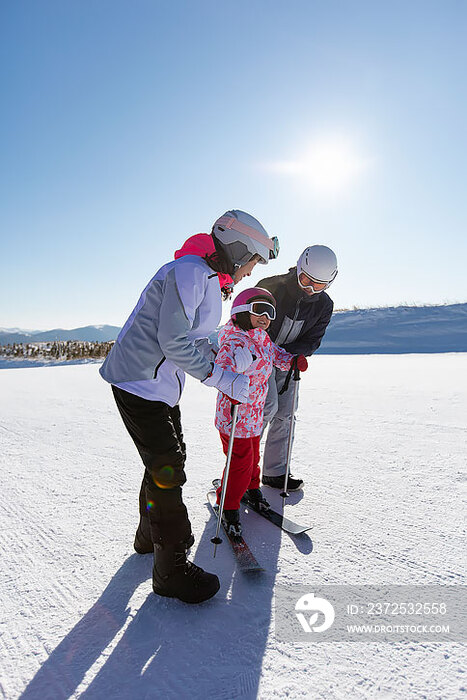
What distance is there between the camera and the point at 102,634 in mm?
1615

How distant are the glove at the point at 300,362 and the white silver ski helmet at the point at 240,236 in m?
1.10

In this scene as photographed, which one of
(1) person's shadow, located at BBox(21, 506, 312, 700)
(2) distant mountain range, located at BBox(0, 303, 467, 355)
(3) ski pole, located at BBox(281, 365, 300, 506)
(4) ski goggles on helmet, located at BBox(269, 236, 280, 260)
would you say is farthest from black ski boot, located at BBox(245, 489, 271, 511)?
(2) distant mountain range, located at BBox(0, 303, 467, 355)

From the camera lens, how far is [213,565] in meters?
2.12

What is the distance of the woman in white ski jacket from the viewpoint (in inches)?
70.8

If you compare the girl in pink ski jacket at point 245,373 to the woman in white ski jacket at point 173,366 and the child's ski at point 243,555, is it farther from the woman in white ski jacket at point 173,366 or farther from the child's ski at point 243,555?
the woman in white ski jacket at point 173,366

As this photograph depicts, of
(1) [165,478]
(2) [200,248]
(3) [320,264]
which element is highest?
(3) [320,264]

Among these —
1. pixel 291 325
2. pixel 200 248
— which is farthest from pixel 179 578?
pixel 291 325

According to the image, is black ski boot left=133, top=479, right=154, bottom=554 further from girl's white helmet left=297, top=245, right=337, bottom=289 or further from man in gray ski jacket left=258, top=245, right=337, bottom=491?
girl's white helmet left=297, top=245, right=337, bottom=289

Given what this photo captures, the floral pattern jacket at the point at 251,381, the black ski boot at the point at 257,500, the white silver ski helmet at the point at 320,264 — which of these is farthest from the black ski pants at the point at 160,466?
the white silver ski helmet at the point at 320,264

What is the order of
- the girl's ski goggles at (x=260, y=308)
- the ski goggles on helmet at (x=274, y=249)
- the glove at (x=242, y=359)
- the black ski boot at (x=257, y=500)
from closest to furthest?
1. the ski goggles on helmet at (x=274, y=249)
2. the glove at (x=242, y=359)
3. the girl's ski goggles at (x=260, y=308)
4. the black ski boot at (x=257, y=500)

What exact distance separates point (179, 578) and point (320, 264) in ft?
6.98

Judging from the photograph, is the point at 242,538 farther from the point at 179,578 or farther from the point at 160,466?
the point at 160,466

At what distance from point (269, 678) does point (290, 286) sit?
7.83 ft

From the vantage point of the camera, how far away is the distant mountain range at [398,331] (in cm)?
1560
